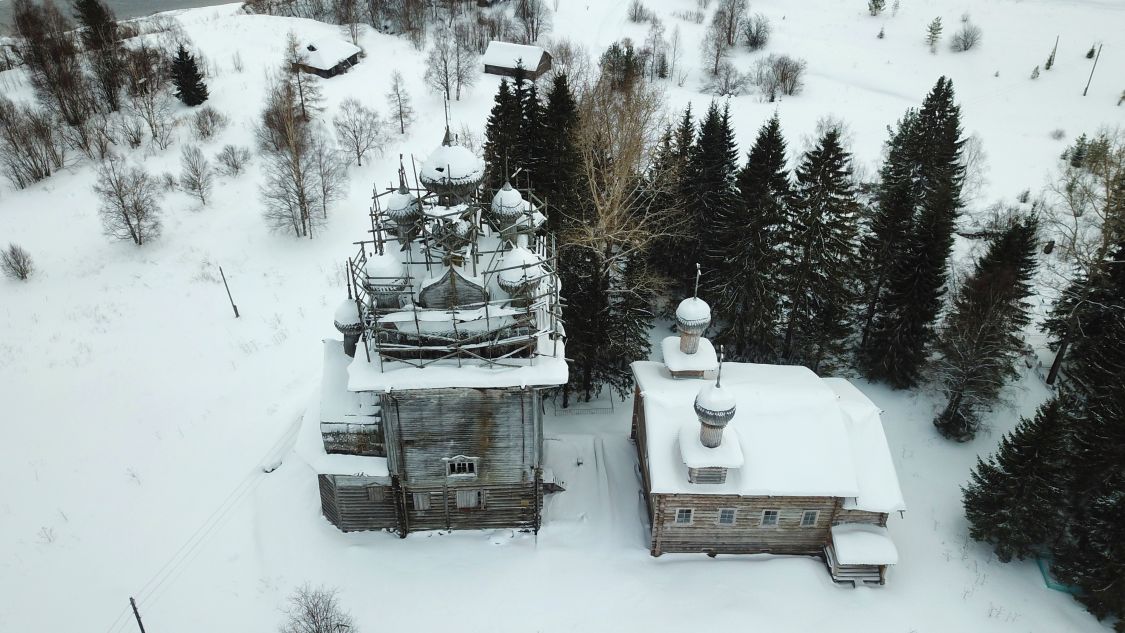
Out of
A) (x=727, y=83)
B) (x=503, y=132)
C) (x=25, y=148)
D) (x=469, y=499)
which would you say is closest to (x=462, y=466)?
(x=469, y=499)

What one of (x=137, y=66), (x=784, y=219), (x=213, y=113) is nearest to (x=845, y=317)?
(x=784, y=219)

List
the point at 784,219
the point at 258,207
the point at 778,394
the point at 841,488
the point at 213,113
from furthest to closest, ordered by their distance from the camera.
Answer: the point at 213,113 < the point at 258,207 < the point at 784,219 < the point at 778,394 < the point at 841,488

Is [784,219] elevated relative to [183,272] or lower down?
elevated

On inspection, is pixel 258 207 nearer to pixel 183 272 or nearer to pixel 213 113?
pixel 183 272

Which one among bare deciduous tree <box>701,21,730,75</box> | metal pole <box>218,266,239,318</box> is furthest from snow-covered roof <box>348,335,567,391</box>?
bare deciduous tree <box>701,21,730,75</box>


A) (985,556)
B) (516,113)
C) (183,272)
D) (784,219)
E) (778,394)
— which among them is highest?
(516,113)
